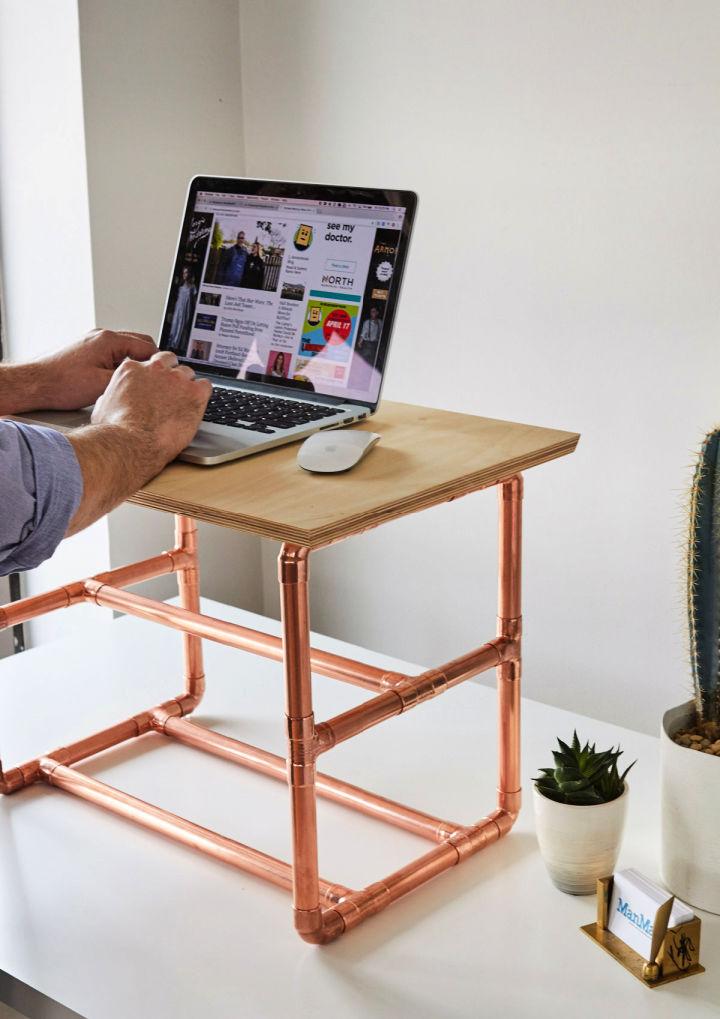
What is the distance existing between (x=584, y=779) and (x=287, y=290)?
62 centimetres

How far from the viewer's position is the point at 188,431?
1.23 meters

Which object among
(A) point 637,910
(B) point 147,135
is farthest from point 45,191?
(A) point 637,910

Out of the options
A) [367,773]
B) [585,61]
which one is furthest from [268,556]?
[585,61]

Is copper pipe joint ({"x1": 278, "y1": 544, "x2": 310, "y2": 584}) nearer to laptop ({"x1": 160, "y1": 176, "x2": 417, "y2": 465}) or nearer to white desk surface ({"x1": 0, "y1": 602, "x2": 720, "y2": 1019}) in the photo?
laptop ({"x1": 160, "y1": 176, "x2": 417, "y2": 465})

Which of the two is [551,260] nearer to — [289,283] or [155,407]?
[289,283]

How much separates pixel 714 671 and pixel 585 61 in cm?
97

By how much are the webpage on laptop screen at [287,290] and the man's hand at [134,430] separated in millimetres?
151

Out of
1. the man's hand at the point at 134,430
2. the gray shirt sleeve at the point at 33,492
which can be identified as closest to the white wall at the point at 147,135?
the man's hand at the point at 134,430

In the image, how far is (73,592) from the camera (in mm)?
1610

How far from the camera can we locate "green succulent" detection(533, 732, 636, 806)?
129 cm

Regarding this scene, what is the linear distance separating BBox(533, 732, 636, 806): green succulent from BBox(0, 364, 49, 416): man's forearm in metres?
0.68

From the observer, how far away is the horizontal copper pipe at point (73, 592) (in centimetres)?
154

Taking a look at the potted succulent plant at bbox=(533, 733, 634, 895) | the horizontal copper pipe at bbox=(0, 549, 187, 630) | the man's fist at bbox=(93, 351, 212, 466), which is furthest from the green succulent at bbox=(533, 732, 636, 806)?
the horizontal copper pipe at bbox=(0, 549, 187, 630)

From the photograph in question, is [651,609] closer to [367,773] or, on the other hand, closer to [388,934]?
[367,773]
